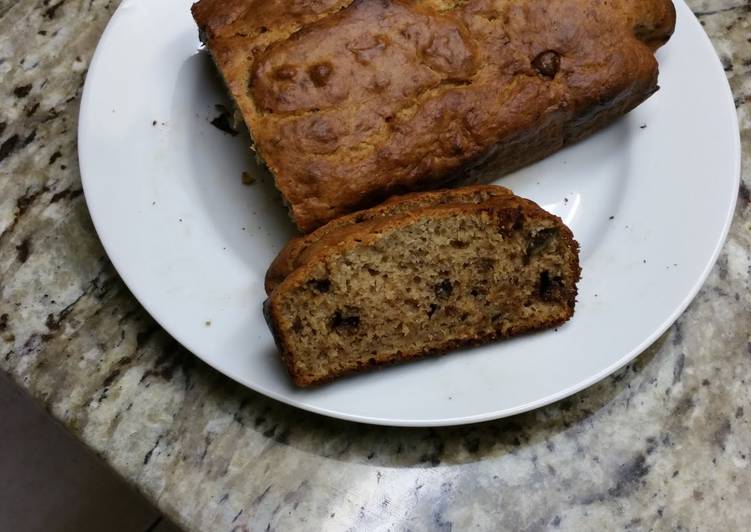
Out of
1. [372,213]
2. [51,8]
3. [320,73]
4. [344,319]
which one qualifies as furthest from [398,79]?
[51,8]

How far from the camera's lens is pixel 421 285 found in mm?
1812

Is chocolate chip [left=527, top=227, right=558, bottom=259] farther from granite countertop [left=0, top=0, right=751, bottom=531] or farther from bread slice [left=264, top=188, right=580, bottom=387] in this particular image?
granite countertop [left=0, top=0, right=751, bottom=531]

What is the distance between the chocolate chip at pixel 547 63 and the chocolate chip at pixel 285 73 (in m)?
0.62

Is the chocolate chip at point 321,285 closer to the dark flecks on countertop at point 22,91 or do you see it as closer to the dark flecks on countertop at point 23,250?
the dark flecks on countertop at point 23,250

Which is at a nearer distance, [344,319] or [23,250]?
[344,319]

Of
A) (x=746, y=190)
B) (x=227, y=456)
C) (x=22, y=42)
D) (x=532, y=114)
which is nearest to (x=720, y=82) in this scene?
(x=746, y=190)

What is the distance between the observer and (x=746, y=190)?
230 cm

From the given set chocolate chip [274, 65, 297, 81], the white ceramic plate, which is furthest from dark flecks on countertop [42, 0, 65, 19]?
chocolate chip [274, 65, 297, 81]

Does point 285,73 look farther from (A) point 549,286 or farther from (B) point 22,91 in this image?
(B) point 22,91

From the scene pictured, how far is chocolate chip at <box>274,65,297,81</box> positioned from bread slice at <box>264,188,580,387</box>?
38 cm

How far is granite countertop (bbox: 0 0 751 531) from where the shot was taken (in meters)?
1.85

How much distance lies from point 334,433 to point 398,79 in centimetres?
90

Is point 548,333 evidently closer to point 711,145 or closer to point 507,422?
point 507,422

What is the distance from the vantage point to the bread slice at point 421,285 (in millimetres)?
1744
